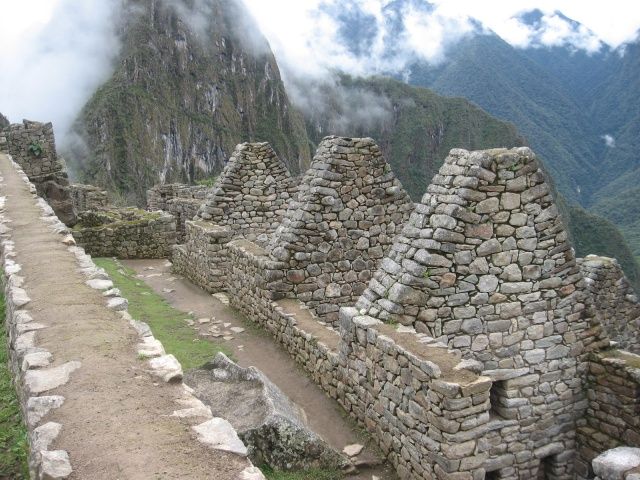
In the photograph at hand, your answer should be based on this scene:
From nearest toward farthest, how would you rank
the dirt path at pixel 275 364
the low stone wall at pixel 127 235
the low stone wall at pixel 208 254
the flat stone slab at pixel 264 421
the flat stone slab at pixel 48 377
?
the flat stone slab at pixel 48 377
the flat stone slab at pixel 264 421
the dirt path at pixel 275 364
the low stone wall at pixel 208 254
the low stone wall at pixel 127 235

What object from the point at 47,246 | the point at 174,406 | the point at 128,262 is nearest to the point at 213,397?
the point at 174,406

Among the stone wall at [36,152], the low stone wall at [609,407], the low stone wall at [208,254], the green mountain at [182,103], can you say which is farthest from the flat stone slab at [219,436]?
the green mountain at [182,103]

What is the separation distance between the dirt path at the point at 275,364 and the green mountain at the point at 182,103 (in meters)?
119

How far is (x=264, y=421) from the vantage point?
559 centimetres

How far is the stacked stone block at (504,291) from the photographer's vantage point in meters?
6.12

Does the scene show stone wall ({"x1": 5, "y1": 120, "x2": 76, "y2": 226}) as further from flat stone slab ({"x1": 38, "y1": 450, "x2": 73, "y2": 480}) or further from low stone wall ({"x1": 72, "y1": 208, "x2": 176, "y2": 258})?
flat stone slab ({"x1": 38, "y1": 450, "x2": 73, "y2": 480})

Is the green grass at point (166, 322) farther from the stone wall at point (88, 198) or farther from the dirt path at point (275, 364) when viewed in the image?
the stone wall at point (88, 198)

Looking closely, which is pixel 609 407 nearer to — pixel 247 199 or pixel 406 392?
pixel 406 392

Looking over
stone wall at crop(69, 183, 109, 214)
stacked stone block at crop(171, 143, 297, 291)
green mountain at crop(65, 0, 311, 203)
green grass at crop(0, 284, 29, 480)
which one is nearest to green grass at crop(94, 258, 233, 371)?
stacked stone block at crop(171, 143, 297, 291)

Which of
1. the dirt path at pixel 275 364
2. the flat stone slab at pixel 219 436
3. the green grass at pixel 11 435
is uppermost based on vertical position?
the flat stone slab at pixel 219 436

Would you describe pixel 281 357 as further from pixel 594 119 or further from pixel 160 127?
pixel 594 119

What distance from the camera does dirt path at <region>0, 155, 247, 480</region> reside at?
366 centimetres

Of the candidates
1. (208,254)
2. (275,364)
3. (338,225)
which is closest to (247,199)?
(208,254)

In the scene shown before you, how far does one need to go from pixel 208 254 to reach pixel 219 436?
8388mm
